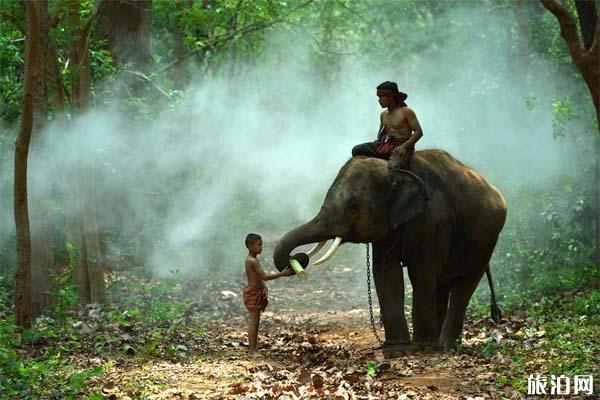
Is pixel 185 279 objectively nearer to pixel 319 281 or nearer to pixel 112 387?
pixel 319 281

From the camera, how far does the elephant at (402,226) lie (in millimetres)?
10891

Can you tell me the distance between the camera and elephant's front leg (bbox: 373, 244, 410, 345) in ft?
36.3

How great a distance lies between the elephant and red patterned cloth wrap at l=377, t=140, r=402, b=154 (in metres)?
0.18

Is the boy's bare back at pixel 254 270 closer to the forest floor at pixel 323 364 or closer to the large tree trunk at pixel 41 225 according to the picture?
the forest floor at pixel 323 364

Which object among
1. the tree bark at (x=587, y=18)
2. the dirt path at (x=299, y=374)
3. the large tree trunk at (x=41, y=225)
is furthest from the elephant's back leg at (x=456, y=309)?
the large tree trunk at (x=41, y=225)

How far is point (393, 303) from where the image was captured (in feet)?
36.4

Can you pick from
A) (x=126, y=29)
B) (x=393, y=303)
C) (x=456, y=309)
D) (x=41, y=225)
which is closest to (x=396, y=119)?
(x=393, y=303)

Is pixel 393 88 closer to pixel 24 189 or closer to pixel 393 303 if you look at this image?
pixel 393 303

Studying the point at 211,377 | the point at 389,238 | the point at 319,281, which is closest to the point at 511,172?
the point at 319,281

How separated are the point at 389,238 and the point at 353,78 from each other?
30.4 metres
